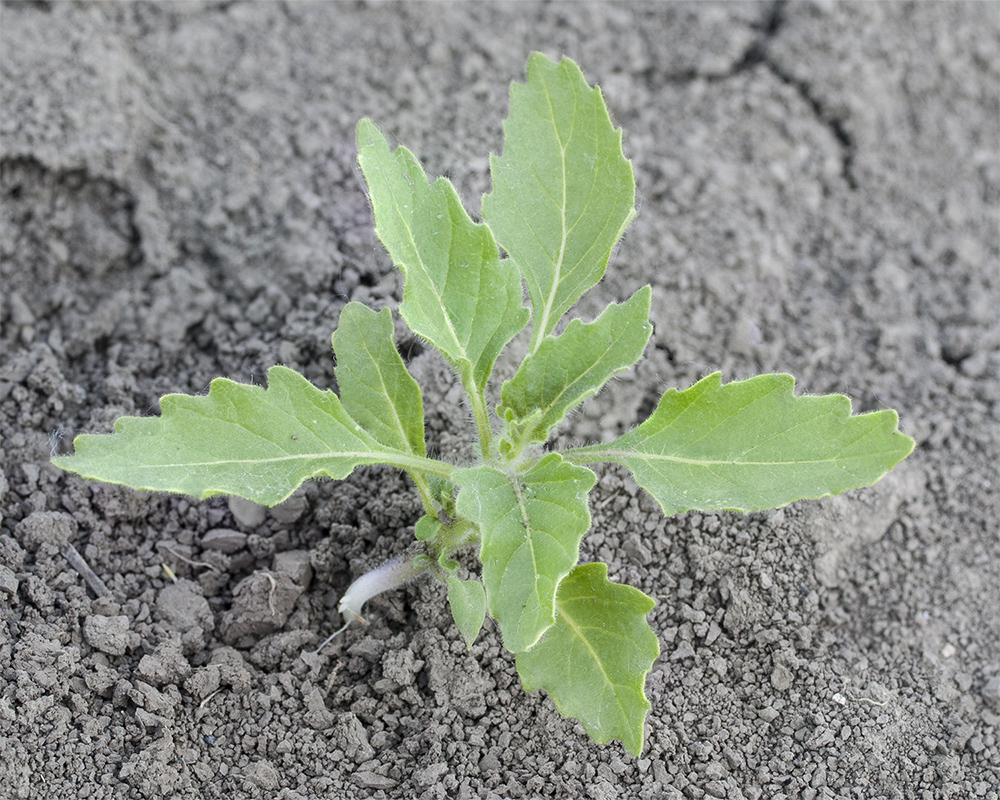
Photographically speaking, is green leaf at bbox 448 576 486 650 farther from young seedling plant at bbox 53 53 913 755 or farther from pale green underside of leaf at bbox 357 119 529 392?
pale green underside of leaf at bbox 357 119 529 392

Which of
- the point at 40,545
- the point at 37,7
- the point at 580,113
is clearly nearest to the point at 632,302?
the point at 580,113

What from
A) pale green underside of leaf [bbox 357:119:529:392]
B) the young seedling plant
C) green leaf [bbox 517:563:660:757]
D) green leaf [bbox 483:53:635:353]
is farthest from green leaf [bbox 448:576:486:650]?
green leaf [bbox 483:53:635:353]

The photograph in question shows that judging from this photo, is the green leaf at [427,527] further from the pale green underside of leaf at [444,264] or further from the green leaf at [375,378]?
the pale green underside of leaf at [444,264]

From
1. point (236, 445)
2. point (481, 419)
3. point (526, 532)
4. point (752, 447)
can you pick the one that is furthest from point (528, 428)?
point (236, 445)

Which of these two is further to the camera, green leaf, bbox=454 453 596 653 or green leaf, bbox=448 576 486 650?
green leaf, bbox=448 576 486 650

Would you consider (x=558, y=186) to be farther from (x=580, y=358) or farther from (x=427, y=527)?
(x=427, y=527)
